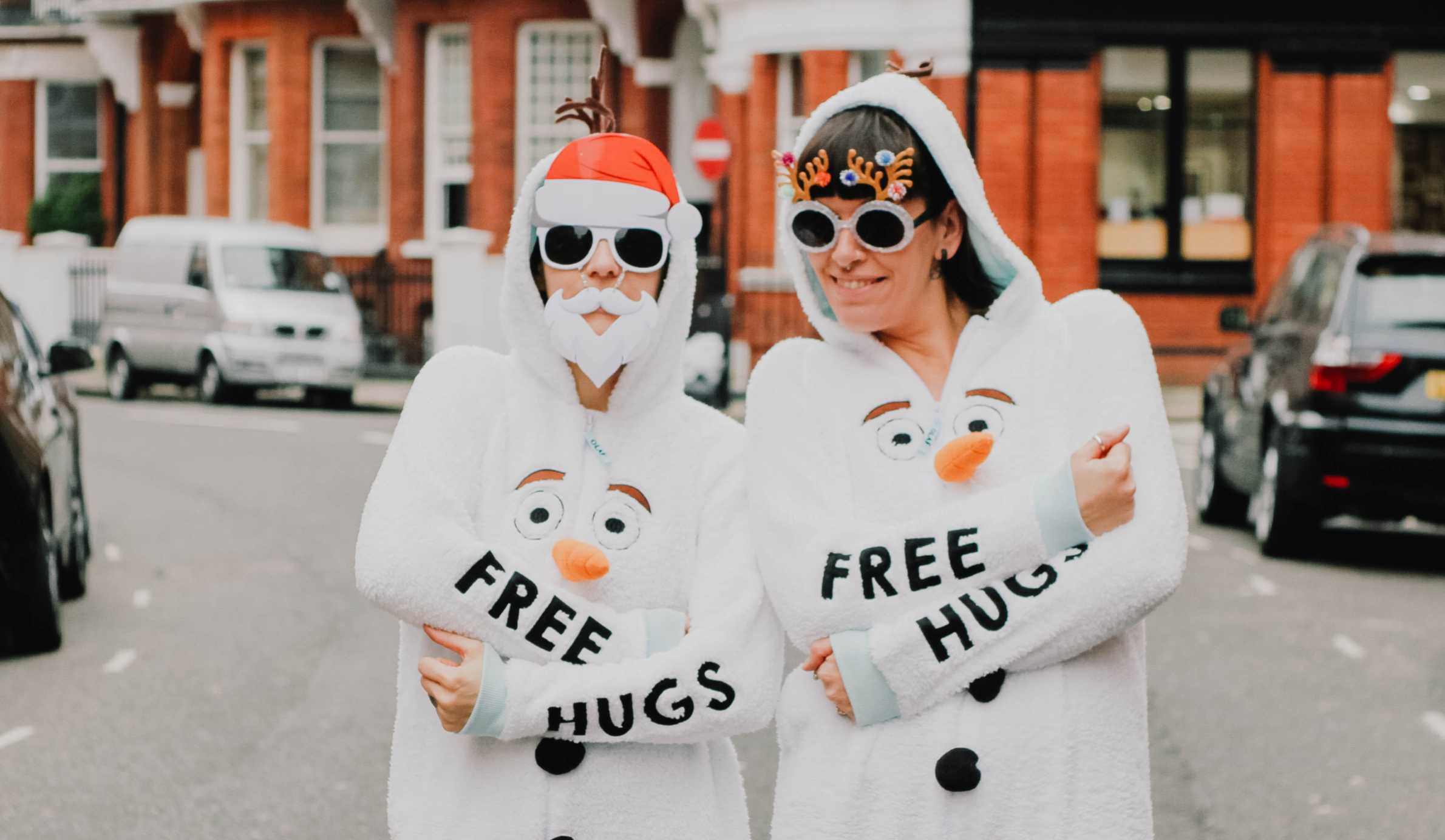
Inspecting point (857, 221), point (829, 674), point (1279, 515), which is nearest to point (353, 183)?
point (1279, 515)

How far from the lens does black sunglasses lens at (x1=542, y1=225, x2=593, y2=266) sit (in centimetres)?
286

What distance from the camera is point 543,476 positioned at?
2848 millimetres

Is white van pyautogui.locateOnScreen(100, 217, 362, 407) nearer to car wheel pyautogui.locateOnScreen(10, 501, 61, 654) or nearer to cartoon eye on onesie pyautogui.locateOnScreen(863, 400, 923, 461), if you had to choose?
car wheel pyautogui.locateOnScreen(10, 501, 61, 654)

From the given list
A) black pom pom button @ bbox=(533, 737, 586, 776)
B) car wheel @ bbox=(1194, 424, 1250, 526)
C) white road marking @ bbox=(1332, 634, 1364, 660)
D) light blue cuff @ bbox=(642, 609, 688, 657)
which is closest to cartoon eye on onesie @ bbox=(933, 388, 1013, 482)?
light blue cuff @ bbox=(642, 609, 688, 657)

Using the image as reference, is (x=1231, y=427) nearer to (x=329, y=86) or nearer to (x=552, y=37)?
(x=552, y=37)

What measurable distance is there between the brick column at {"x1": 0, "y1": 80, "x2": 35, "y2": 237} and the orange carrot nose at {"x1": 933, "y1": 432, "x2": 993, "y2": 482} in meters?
34.3

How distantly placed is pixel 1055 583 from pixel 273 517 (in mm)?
9924

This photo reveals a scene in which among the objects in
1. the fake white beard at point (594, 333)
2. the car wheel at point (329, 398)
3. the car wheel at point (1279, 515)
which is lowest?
the car wheel at point (329, 398)

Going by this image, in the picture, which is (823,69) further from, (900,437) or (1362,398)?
(900,437)

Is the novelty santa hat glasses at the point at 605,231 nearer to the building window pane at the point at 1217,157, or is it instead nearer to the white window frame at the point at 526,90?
the building window pane at the point at 1217,157

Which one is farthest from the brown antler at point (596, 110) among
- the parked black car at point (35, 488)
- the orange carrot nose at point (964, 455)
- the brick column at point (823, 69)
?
the brick column at point (823, 69)

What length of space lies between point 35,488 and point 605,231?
516 cm

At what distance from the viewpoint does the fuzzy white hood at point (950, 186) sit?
276cm

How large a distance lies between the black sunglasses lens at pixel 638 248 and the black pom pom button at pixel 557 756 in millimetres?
765
